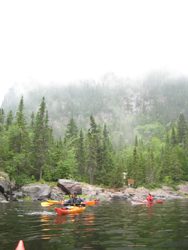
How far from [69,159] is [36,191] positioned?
617 inches

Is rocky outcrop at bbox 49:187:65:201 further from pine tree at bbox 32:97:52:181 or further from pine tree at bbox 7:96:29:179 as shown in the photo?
pine tree at bbox 7:96:29:179

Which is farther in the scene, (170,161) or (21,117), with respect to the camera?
(170,161)

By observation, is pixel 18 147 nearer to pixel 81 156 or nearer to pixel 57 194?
pixel 57 194

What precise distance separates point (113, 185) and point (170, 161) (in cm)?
2167

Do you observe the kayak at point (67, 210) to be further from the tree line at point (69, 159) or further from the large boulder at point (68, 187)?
the tree line at point (69, 159)

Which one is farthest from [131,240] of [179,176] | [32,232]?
[179,176]

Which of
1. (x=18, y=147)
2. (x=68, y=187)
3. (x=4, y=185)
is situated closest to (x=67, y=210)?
(x=4, y=185)

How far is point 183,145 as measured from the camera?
7794 centimetres

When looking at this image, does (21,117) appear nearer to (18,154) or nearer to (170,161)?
(18,154)

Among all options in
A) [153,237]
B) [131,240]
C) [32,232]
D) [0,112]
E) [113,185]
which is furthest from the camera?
[0,112]

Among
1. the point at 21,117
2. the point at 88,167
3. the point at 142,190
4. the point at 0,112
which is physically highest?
the point at 0,112

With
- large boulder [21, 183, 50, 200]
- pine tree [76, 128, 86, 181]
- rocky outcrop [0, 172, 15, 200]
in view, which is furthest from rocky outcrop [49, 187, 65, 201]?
pine tree [76, 128, 86, 181]

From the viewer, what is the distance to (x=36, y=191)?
28312 millimetres

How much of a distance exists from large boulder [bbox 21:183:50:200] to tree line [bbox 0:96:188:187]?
380cm
